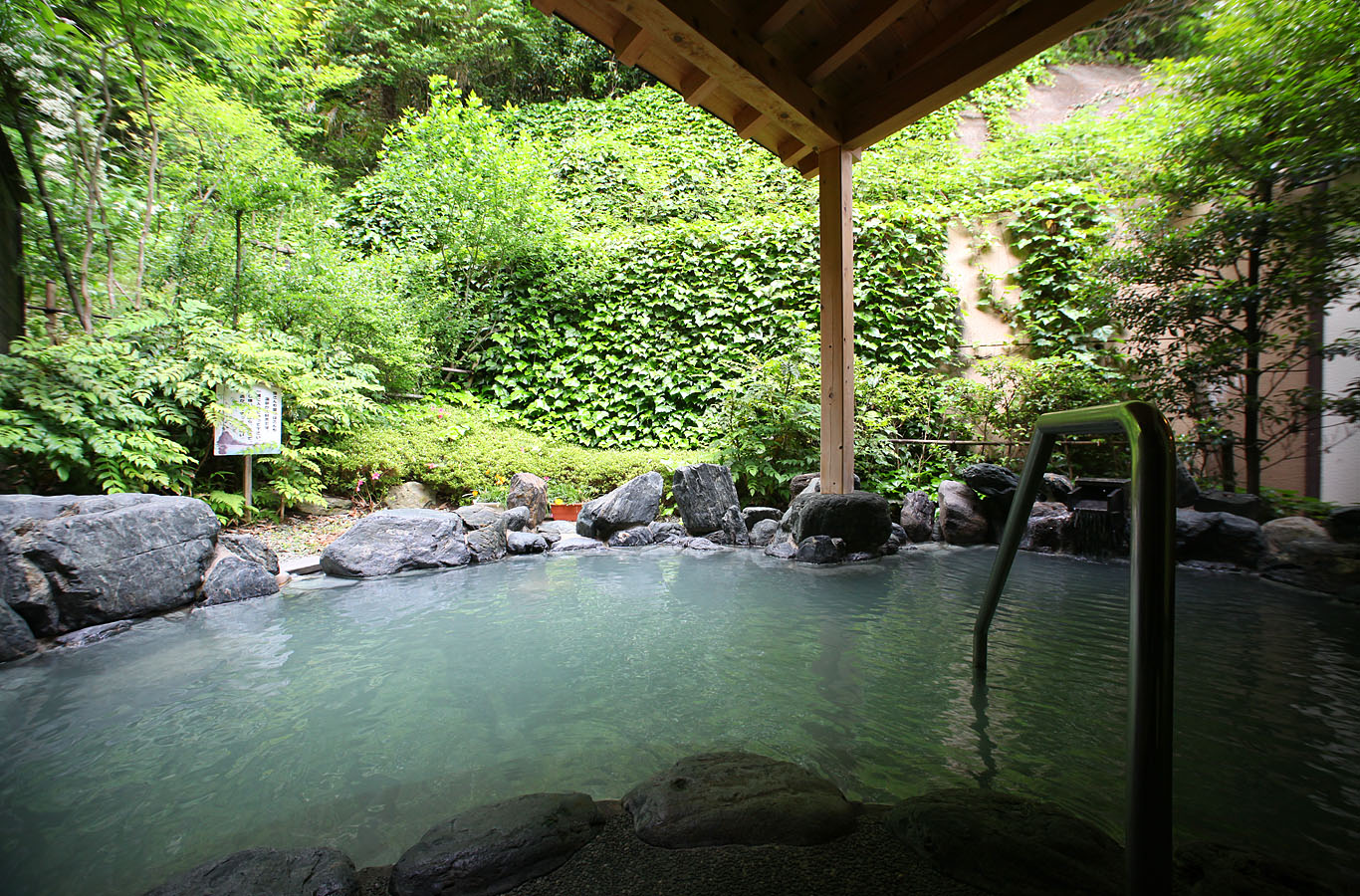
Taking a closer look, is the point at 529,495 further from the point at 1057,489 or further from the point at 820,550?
the point at 1057,489

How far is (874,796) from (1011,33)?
3589 millimetres

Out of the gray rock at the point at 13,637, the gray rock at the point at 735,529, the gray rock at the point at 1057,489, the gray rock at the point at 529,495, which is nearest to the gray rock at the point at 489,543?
the gray rock at the point at 529,495

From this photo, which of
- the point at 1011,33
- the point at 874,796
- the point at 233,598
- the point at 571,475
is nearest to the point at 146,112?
the point at 233,598

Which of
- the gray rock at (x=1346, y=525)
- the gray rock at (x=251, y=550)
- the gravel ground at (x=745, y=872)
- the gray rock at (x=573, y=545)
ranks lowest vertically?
the gray rock at (x=573, y=545)

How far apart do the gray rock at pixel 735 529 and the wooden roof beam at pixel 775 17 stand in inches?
149

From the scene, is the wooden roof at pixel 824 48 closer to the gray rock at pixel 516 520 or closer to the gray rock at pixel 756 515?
the gray rock at pixel 756 515

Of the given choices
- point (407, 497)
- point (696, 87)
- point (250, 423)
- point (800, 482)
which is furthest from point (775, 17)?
point (407, 497)

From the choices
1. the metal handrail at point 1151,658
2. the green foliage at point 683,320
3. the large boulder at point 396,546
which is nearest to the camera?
the metal handrail at point 1151,658

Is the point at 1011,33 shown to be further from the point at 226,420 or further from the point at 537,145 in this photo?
the point at 537,145

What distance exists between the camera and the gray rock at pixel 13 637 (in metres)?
2.54

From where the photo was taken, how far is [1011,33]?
2.83m

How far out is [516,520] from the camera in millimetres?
5227

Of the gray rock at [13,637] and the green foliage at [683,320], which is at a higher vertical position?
the green foliage at [683,320]

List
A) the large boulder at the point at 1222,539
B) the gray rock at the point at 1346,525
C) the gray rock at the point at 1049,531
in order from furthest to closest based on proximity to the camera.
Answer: the gray rock at the point at 1049,531 < the large boulder at the point at 1222,539 < the gray rock at the point at 1346,525
